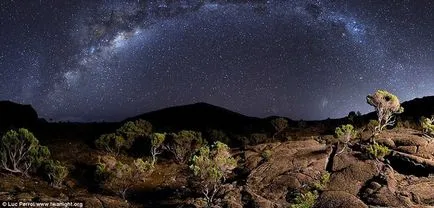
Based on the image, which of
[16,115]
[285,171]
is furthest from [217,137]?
[16,115]

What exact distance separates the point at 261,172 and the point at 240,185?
296 cm

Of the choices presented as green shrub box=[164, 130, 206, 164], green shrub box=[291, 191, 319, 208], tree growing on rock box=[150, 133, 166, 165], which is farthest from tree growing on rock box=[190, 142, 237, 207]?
tree growing on rock box=[150, 133, 166, 165]

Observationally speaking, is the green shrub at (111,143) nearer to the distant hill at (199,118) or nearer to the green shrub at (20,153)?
the green shrub at (20,153)

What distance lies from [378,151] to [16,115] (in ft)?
241

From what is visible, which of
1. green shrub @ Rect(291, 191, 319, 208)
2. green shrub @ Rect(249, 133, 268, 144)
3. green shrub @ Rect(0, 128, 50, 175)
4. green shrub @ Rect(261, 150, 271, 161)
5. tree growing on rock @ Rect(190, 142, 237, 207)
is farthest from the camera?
green shrub @ Rect(249, 133, 268, 144)

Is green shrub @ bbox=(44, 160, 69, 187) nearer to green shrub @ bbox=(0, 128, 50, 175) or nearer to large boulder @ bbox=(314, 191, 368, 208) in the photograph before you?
green shrub @ bbox=(0, 128, 50, 175)

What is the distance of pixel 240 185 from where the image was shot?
116ft

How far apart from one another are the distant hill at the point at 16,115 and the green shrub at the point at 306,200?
6205 centimetres

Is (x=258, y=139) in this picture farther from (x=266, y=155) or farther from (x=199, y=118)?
(x=199, y=118)

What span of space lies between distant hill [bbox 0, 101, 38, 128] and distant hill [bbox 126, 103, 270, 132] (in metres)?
26.2

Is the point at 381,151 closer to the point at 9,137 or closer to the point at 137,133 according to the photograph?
the point at 137,133

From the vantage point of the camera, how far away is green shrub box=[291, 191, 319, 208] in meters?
28.9

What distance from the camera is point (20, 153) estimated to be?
41.4 meters

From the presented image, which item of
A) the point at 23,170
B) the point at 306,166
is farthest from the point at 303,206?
the point at 23,170
